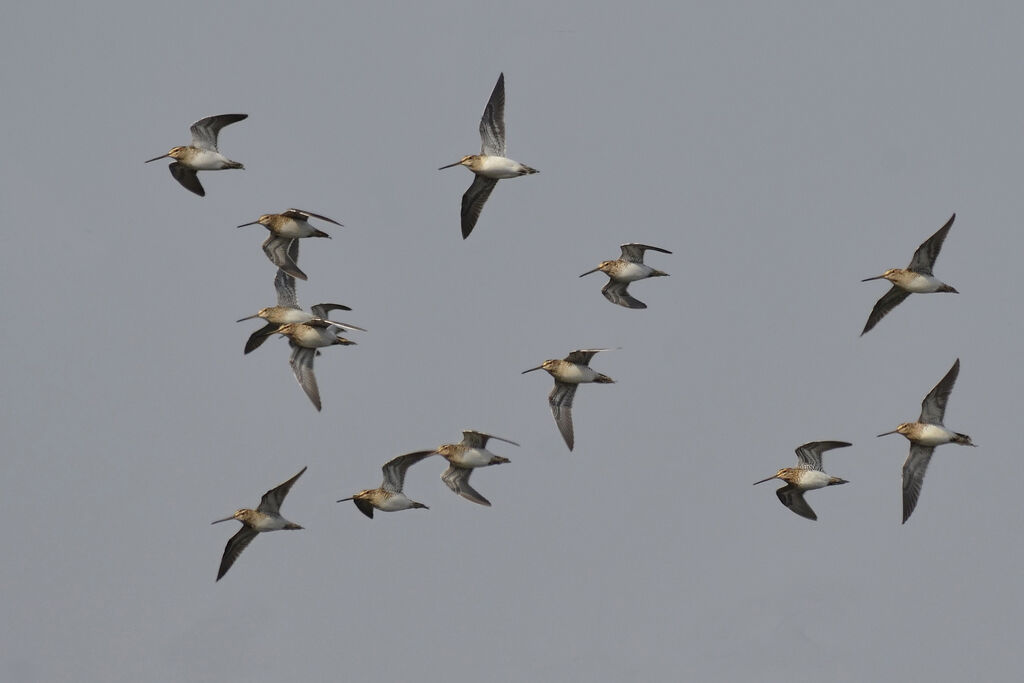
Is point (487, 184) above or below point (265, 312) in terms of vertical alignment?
above

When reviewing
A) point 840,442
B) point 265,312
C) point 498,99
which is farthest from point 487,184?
point 840,442

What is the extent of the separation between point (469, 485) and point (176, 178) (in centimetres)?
1107

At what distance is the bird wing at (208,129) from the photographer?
184 feet

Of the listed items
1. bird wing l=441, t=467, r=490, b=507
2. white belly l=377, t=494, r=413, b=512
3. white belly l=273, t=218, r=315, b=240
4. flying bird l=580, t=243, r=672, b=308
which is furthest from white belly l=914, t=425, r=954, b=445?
white belly l=273, t=218, r=315, b=240

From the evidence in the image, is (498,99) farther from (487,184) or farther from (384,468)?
(384,468)

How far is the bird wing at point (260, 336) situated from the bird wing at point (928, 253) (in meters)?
16.1

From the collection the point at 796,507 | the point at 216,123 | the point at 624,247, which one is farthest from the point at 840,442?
the point at 216,123

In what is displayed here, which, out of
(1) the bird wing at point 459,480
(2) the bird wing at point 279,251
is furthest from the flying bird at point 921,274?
(2) the bird wing at point 279,251

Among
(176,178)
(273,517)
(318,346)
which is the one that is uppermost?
(176,178)

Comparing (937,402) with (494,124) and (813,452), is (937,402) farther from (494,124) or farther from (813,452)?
(494,124)

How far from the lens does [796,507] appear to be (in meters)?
58.7

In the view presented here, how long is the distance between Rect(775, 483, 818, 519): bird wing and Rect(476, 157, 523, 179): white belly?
10.4 meters

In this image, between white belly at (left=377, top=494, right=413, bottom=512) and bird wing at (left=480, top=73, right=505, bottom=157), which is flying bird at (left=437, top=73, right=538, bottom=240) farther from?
white belly at (left=377, top=494, right=413, bottom=512)

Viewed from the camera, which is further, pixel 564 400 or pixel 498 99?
pixel 564 400
